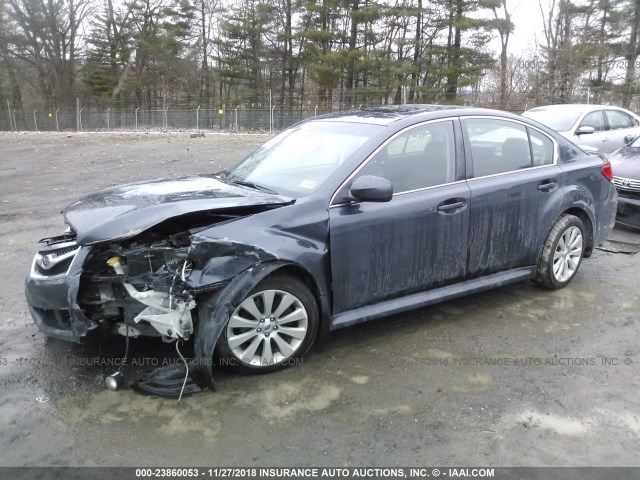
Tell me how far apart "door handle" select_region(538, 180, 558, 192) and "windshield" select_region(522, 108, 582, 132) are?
20.5 feet

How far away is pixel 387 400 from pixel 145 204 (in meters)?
1.95

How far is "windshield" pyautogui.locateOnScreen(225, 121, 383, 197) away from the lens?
3957 millimetres

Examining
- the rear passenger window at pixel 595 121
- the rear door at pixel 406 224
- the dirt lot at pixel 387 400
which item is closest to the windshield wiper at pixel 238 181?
the rear door at pixel 406 224

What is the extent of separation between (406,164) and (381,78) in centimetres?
3152

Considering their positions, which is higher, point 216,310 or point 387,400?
point 216,310

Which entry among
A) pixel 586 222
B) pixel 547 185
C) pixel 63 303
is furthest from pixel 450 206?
pixel 63 303

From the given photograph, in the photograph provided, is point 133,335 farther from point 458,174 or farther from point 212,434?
point 458,174

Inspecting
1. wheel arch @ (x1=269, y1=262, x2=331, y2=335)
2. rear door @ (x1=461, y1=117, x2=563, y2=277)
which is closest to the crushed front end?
wheel arch @ (x1=269, y1=262, x2=331, y2=335)

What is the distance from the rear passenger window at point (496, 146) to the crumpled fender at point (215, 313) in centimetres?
208

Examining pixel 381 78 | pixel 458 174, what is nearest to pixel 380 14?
pixel 381 78

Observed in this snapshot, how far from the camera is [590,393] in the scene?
340 centimetres

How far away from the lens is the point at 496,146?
4562 millimetres

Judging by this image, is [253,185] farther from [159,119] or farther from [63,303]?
[159,119]

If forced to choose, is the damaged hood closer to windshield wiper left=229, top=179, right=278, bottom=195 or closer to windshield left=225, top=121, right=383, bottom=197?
windshield wiper left=229, top=179, right=278, bottom=195
